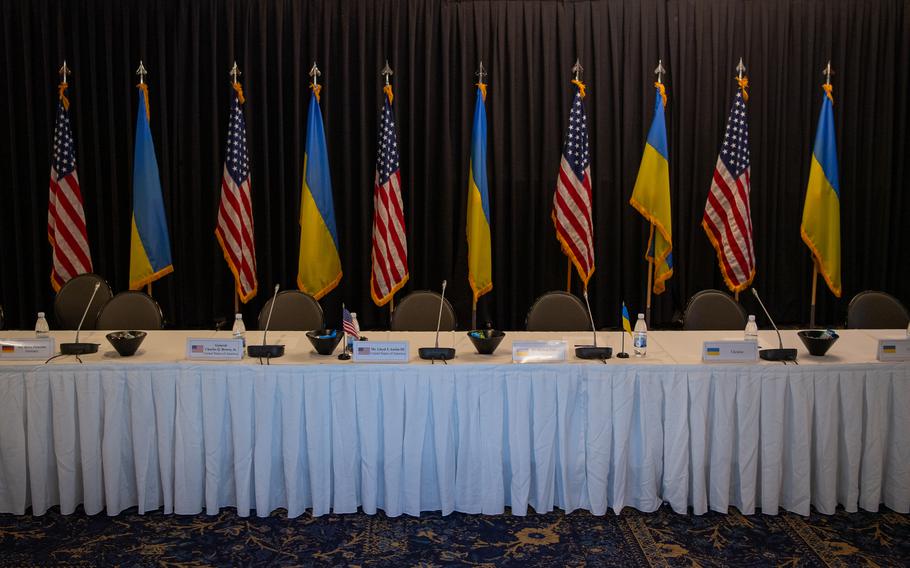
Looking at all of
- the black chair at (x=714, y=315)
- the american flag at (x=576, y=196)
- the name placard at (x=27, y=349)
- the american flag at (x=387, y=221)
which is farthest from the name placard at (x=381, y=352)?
the american flag at (x=576, y=196)

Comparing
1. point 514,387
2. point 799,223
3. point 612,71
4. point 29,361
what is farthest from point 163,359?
point 799,223

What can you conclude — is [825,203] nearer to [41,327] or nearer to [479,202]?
[479,202]

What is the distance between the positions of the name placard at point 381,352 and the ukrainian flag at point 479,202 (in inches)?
116

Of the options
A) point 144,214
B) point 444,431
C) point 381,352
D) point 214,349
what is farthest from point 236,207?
point 444,431

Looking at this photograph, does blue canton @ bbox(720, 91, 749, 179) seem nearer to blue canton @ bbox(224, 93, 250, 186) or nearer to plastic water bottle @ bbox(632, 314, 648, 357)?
plastic water bottle @ bbox(632, 314, 648, 357)

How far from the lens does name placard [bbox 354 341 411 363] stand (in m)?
3.23

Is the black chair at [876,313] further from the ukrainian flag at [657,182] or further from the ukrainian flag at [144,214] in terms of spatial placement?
the ukrainian flag at [144,214]

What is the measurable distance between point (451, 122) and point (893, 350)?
4303 mm

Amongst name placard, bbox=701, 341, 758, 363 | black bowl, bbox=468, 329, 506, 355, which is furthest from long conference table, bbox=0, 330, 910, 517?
black bowl, bbox=468, 329, 506, 355

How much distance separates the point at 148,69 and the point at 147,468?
4.51 m

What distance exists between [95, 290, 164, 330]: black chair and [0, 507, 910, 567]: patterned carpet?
1285 mm

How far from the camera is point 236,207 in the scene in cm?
592

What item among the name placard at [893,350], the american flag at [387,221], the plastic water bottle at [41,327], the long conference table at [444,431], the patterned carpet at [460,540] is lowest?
the patterned carpet at [460,540]

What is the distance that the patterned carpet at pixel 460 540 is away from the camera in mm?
2926
